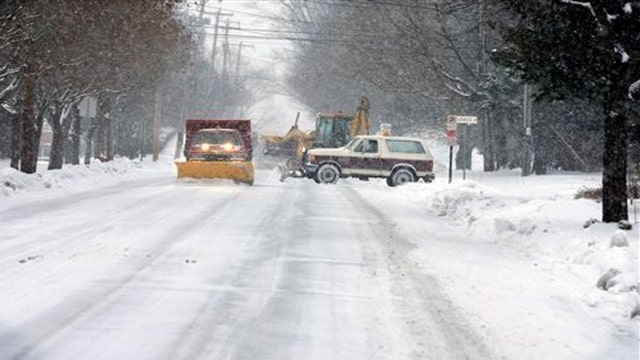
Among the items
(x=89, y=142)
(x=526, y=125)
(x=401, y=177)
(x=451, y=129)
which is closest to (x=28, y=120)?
(x=401, y=177)

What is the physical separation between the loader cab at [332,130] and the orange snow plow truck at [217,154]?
8.60 meters

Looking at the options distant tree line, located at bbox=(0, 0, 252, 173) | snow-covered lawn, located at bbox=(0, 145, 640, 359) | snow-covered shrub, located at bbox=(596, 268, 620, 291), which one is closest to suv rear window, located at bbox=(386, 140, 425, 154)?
distant tree line, located at bbox=(0, 0, 252, 173)

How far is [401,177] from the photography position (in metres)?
26.6

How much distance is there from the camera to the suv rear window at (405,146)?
26.8 m

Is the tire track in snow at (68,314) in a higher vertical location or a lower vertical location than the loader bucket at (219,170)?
lower

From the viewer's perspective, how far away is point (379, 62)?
124ft

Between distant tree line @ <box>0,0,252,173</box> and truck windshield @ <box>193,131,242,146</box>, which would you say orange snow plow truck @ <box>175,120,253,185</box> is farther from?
distant tree line @ <box>0,0,252,173</box>

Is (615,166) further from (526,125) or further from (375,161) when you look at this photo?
(526,125)

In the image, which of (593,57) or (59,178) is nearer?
(593,57)

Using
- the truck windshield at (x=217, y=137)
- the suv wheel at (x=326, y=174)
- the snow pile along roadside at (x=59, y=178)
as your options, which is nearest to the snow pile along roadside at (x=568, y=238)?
the truck windshield at (x=217, y=137)

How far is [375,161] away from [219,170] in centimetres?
629

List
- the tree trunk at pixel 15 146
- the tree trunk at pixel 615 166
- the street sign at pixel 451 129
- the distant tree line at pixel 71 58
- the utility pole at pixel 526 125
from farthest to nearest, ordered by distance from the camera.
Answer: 1. the utility pole at pixel 526 125
2. the tree trunk at pixel 15 146
3. the street sign at pixel 451 129
4. the distant tree line at pixel 71 58
5. the tree trunk at pixel 615 166

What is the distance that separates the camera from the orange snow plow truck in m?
23.1

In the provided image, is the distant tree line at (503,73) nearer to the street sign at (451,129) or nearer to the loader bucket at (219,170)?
the street sign at (451,129)
